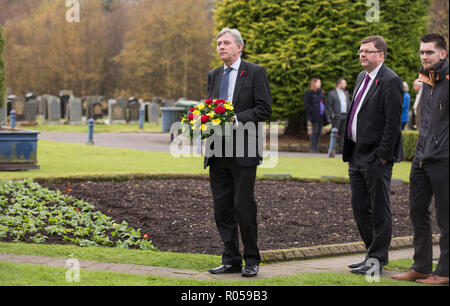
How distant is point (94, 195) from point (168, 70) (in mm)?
41592

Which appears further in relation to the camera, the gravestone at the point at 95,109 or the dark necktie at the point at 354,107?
the gravestone at the point at 95,109

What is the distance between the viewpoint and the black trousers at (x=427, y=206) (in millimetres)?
5227

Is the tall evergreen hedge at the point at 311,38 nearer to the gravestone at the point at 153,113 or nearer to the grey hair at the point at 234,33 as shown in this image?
the gravestone at the point at 153,113

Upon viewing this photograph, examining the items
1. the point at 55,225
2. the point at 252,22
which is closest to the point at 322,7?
the point at 252,22

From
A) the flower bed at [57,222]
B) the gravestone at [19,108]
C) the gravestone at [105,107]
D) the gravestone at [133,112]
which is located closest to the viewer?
the flower bed at [57,222]

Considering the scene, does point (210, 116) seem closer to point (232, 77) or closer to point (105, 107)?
point (232, 77)

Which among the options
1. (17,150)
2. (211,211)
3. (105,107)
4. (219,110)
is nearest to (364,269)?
(219,110)

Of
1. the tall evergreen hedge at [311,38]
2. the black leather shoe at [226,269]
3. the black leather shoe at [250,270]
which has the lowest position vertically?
the black leather shoe at [226,269]

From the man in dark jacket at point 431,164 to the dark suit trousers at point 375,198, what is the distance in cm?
46

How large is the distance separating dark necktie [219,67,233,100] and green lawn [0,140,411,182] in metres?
6.18

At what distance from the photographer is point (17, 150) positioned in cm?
1305

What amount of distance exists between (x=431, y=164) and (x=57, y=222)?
5.26 meters

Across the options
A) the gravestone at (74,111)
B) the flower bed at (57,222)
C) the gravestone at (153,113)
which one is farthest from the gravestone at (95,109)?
the flower bed at (57,222)
